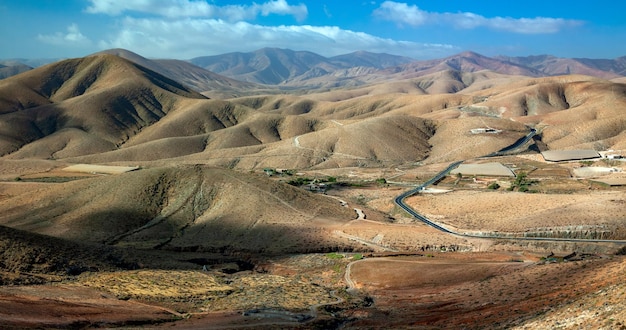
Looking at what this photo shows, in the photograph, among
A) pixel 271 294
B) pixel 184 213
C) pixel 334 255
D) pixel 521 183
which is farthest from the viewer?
pixel 521 183

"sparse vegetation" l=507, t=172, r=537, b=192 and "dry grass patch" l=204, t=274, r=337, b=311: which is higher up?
"sparse vegetation" l=507, t=172, r=537, b=192

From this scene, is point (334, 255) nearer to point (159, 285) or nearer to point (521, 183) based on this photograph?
point (159, 285)

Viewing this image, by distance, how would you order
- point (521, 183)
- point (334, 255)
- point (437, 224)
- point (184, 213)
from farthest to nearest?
point (521, 183)
point (184, 213)
point (437, 224)
point (334, 255)

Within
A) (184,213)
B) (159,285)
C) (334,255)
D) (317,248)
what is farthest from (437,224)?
(159,285)

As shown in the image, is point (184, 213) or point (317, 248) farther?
point (184, 213)

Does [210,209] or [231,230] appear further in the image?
[210,209]

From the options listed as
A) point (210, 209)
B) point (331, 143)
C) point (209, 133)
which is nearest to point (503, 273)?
point (210, 209)

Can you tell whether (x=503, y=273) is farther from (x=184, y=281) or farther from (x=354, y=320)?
(x=184, y=281)

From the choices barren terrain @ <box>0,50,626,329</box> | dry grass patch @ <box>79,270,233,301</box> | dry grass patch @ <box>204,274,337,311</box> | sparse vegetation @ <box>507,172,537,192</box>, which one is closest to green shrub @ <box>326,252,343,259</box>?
barren terrain @ <box>0,50,626,329</box>

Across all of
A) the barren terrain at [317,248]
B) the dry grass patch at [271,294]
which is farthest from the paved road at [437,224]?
the dry grass patch at [271,294]

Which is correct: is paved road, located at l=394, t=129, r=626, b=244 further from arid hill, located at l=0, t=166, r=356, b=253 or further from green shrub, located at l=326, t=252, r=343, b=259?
green shrub, located at l=326, t=252, r=343, b=259

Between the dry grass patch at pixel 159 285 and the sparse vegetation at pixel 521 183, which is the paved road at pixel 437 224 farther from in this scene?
the dry grass patch at pixel 159 285
